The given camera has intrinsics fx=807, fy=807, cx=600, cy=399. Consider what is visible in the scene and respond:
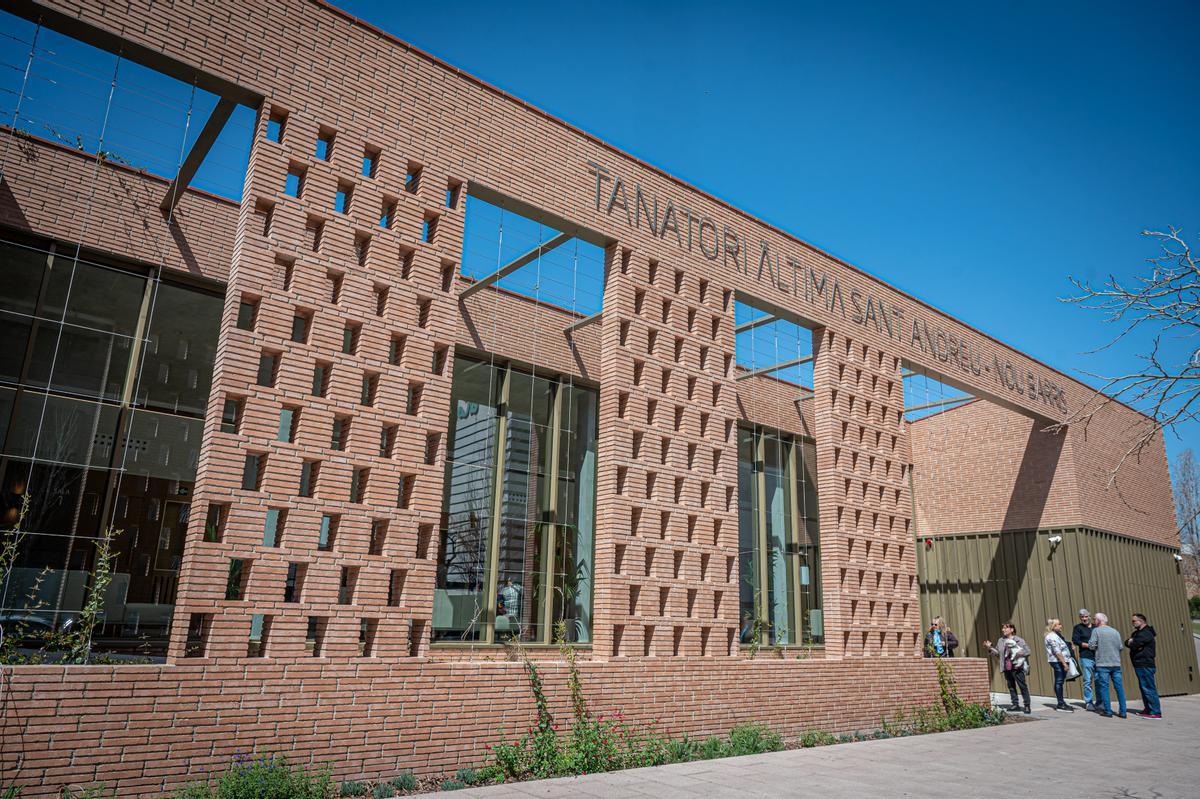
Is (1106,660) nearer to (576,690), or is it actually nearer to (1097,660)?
(1097,660)

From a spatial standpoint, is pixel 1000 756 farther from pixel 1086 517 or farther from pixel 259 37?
pixel 259 37

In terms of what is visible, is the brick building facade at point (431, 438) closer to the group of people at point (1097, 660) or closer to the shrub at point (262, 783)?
the shrub at point (262, 783)

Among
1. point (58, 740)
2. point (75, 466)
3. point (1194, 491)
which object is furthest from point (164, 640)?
point (1194, 491)

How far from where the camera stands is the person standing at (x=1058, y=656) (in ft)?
48.7

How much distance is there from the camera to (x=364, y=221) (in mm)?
8516

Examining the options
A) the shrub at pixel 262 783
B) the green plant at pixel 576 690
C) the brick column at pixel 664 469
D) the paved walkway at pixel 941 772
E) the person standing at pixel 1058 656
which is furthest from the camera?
the person standing at pixel 1058 656

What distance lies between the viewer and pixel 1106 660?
1421 cm

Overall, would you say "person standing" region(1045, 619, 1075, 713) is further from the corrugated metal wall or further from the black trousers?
the corrugated metal wall

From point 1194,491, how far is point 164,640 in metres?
61.1

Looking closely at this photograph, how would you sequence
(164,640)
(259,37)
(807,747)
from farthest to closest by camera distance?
1. (807,747)
2. (164,640)
3. (259,37)

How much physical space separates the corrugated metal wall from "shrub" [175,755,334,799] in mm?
16432

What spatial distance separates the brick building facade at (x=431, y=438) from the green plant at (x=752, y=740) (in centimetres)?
40

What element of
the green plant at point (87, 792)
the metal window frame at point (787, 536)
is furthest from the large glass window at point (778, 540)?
the green plant at point (87, 792)

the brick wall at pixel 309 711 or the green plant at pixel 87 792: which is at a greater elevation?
the brick wall at pixel 309 711
